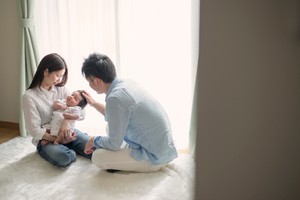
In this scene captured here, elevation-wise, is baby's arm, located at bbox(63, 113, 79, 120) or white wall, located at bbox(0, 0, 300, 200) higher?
white wall, located at bbox(0, 0, 300, 200)

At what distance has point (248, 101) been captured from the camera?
2.13 ft

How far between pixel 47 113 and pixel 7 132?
986 millimetres

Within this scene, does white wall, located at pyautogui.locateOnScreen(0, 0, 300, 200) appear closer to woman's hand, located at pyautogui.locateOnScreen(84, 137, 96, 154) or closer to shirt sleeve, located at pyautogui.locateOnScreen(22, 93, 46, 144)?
woman's hand, located at pyautogui.locateOnScreen(84, 137, 96, 154)

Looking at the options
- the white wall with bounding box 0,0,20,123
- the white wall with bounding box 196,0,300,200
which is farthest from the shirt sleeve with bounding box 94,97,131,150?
the white wall with bounding box 0,0,20,123

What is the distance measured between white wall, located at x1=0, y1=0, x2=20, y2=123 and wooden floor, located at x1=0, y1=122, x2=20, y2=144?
61 millimetres

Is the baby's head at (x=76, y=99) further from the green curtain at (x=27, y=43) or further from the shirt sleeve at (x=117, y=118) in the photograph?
the green curtain at (x=27, y=43)

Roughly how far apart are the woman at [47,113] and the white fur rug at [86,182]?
8 centimetres

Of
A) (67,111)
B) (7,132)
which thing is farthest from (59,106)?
(7,132)

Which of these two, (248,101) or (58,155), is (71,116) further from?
Result: (248,101)

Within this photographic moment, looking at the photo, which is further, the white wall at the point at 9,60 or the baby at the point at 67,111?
the white wall at the point at 9,60

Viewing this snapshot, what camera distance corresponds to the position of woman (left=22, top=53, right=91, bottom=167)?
2.17 metres

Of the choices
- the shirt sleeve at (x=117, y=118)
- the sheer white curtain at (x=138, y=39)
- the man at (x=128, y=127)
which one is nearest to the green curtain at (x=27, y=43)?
the sheer white curtain at (x=138, y=39)

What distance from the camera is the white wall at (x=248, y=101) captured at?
2.01 ft

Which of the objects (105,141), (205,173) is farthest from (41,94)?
(205,173)
